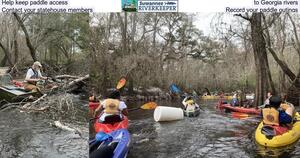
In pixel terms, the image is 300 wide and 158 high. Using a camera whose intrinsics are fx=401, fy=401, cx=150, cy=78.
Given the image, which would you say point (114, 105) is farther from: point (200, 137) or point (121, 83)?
point (200, 137)

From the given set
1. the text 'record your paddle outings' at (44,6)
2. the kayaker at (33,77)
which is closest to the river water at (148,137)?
the kayaker at (33,77)

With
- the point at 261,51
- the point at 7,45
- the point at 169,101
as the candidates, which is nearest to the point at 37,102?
the point at 7,45

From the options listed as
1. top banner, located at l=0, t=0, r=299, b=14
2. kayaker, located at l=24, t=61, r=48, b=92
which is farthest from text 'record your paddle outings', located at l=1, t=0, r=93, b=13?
kayaker, located at l=24, t=61, r=48, b=92

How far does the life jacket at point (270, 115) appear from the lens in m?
4.01

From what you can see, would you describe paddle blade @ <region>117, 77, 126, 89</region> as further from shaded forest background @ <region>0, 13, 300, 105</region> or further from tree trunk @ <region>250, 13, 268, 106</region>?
tree trunk @ <region>250, 13, 268, 106</region>

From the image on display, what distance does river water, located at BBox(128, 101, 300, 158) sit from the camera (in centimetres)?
368

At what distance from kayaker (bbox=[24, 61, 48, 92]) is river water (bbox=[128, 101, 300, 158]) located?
0.96 meters

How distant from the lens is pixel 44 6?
11.5ft

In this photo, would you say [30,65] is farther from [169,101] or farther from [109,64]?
[169,101]

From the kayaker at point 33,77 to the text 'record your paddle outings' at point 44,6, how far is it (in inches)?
22.5

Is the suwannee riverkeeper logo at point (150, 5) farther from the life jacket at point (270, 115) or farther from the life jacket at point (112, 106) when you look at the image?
the life jacket at point (270, 115)

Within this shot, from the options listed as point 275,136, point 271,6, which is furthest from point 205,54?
point 275,136

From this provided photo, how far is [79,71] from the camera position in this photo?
374 cm

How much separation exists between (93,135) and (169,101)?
86 cm
